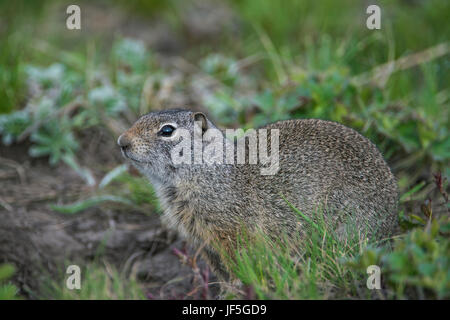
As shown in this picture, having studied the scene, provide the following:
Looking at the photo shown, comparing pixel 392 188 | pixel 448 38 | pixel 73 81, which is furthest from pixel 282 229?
pixel 448 38

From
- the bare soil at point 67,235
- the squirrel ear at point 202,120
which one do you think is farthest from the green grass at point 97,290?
the squirrel ear at point 202,120

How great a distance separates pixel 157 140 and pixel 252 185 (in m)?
0.69

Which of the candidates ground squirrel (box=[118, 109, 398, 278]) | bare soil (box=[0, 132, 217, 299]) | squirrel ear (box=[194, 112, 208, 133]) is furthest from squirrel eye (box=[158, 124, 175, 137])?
bare soil (box=[0, 132, 217, 299])

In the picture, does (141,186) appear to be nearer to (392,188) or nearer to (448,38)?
(392,188)

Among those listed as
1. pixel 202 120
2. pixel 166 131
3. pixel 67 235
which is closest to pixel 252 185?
pixel 202 120

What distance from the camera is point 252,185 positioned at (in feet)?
11.7

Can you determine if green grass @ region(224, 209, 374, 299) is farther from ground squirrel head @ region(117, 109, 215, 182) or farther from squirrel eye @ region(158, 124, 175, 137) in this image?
squirrel eye @ region(158, 124, 175, 137)

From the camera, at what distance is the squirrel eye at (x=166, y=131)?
3.54 m

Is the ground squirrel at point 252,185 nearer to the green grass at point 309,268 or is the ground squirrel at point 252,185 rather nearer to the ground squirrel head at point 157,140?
the ground squirrel head at point 157,140

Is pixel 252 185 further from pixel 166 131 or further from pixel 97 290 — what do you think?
pixel 97 290

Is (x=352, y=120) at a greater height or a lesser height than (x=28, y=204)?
greater

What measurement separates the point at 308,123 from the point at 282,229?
841mm

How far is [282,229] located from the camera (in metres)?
3.46
